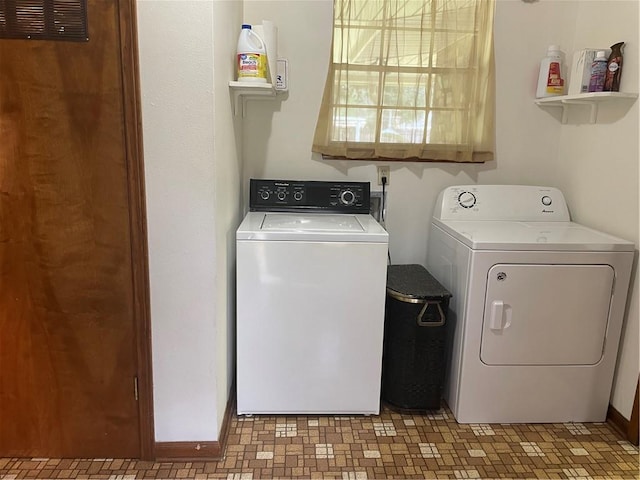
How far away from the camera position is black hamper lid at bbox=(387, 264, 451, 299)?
2.19 m

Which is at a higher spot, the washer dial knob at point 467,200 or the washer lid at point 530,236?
the washer dial knob at point 467,200

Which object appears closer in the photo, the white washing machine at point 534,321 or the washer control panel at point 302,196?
the white washing machine at point 534,321

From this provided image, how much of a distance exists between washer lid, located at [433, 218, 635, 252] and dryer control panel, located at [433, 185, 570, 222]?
0.21ft

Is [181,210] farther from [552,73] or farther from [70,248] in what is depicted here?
[552,73]

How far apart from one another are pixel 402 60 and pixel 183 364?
1.78 metres

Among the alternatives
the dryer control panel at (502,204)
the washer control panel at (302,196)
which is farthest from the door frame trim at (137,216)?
the dryer control panel at (502,204)

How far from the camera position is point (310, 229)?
2.07 m

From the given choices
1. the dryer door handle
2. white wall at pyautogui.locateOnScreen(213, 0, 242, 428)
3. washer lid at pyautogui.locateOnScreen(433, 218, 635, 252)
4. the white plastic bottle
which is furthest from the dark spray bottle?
white wall at pyautogui.locateOnScreen(213, 0, 242, 428)

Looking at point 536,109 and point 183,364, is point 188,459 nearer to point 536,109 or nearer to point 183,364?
point 183,364

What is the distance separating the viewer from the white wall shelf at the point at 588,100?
84.0 inches

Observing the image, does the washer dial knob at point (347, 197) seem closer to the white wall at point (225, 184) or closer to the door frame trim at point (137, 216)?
the white wall at point (225, 184)

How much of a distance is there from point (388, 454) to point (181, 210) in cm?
127

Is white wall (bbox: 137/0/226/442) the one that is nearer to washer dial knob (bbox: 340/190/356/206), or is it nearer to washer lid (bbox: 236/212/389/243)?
washer lid (bbox: 236/212/389/243)

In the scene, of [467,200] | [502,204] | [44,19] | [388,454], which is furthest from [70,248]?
[502,204]
